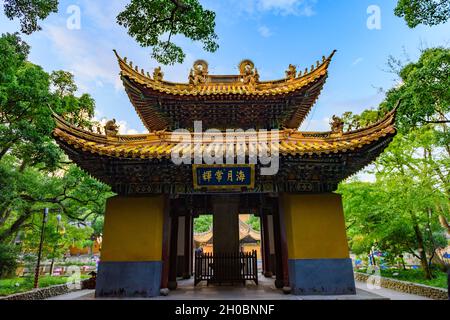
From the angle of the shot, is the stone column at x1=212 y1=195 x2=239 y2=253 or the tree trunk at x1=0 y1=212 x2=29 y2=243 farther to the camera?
the tree trunk at x1=0 y1=212 x2=29 y2=243

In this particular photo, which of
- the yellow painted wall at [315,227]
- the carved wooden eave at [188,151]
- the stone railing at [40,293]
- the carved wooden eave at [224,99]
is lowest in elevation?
the stone railing at [40,293]

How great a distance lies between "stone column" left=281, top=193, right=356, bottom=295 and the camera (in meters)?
7.95

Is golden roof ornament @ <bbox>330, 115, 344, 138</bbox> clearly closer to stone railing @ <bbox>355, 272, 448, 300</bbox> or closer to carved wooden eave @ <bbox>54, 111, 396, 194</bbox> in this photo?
carved wooden eave @ <bbox>54, 111, 396, 194</bbox>

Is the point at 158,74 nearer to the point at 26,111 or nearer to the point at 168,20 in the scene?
the point at 168,20

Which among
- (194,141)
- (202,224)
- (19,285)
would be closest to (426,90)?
(194,141)

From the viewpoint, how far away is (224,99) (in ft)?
31.7

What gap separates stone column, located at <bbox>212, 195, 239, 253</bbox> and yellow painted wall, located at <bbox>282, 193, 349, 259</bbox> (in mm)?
3357

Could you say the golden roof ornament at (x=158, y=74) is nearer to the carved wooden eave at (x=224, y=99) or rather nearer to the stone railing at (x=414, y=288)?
the carved wooden eave at (x=224, y=99)

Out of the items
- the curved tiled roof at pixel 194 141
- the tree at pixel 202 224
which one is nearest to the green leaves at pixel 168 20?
the curved tiled roof at pixel 194 141

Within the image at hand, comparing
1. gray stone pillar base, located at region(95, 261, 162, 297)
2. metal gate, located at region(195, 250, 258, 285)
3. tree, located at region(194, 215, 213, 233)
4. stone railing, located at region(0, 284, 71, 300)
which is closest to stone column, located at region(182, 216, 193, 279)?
metal gate, located at region(195, 250, 258, 285)

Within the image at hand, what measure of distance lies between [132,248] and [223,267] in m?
4.09

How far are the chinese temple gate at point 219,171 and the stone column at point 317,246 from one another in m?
0.03

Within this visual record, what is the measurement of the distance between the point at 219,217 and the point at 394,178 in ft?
30.6

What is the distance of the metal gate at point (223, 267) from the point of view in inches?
409
